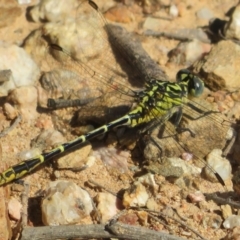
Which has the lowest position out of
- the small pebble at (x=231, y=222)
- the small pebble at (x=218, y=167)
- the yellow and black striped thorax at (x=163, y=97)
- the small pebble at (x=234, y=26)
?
the small pebble at (x=231, y=222)

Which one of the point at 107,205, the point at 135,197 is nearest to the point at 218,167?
the point at 135,197

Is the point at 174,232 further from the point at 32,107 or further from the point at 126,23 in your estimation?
the point at 126,23

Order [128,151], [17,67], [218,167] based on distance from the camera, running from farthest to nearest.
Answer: [17,67]
[128,151]
[218,167]

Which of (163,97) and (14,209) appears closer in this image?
(14,209)

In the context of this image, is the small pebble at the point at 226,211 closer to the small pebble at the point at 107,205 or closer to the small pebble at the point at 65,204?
the small pebble at the point at 107,205

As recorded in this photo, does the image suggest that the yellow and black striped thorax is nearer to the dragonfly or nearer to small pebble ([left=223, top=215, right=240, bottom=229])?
the dragonfly

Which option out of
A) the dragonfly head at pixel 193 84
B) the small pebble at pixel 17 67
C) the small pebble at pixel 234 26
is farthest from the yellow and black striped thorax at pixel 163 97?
the small pebble at pixel 17 67

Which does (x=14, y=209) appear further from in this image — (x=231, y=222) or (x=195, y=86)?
(x=195, y=86)

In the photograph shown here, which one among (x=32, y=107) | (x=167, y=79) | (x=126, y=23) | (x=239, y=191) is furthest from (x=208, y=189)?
(x=126, y=23)
